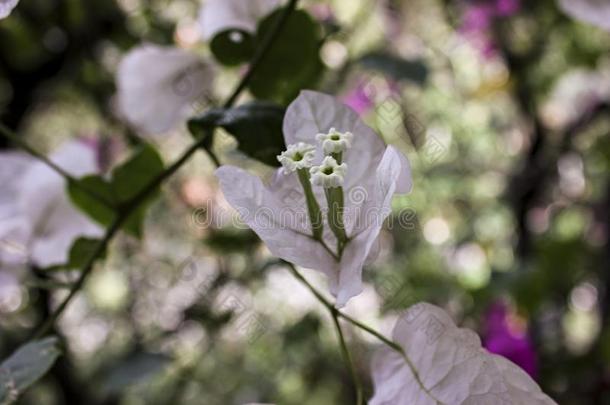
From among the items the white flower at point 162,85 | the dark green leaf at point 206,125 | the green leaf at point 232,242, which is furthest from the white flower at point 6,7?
the green leaf at point 232,242

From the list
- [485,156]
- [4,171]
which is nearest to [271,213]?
[4,171]

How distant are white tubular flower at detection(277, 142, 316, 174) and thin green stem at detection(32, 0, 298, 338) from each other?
0.19 ft

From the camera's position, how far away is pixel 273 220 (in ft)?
0.90

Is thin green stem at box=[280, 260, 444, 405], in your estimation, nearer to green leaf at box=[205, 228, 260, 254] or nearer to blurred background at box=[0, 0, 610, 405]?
blurred background at box=[0, 0, 610, 405]

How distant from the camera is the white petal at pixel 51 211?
0.45 meters

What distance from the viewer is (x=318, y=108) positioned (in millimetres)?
294

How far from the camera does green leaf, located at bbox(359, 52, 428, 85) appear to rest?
543 millimetres

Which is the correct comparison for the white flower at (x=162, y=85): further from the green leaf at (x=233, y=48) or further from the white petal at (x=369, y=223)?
the white petal at (x=369, y=223)

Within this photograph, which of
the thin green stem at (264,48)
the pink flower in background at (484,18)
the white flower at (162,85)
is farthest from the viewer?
the pink flower in background at (484,18)

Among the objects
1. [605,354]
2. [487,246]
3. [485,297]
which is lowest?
[487,246]

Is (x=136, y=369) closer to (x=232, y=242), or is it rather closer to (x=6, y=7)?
(x=232, y=242)

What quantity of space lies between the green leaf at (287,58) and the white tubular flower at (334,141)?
12 centimetres

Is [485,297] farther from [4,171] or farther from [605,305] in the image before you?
[605,305]

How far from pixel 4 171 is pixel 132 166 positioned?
0.39 ft
